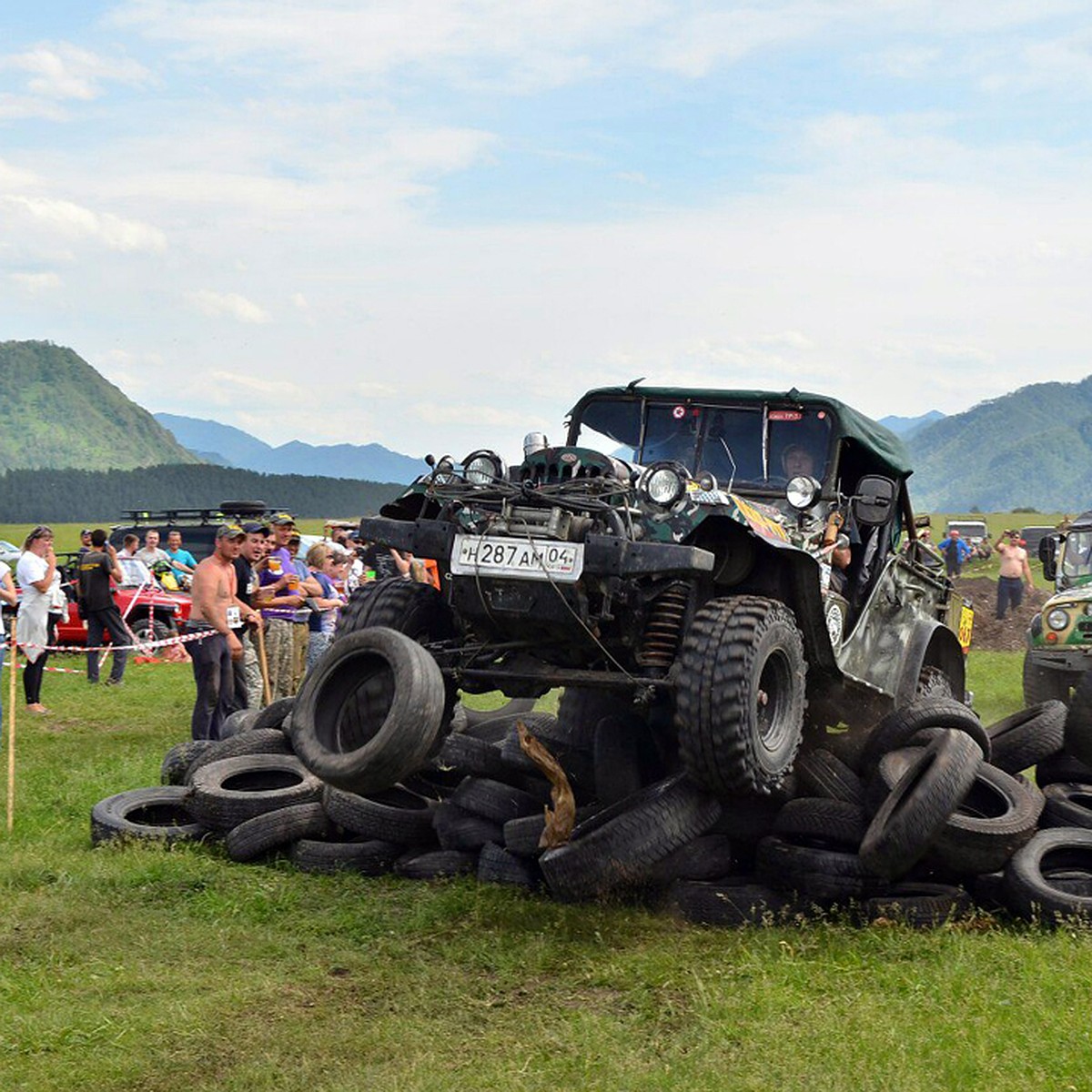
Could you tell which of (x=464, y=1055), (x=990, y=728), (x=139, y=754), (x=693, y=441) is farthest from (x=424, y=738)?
(x=139, y=754)

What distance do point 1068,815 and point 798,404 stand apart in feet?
9.49

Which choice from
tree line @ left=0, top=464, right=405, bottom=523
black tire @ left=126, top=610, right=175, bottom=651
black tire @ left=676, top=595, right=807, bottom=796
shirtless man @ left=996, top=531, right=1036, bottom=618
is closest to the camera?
black tire @ left=676, top=595, right=807, bottom=796

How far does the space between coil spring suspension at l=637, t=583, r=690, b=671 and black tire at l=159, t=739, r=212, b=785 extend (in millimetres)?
3630

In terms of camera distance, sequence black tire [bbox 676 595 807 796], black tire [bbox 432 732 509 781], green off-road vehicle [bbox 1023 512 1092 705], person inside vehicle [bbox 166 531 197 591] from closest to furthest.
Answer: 1. black tire [bbox 676 595 807 796]
2. black tire [bbox 432 732 509 781]
3. green off-road vehicle [bbox 1023 512 1092 705]
4. person inside vehicle [bbox 166 531 197 591]

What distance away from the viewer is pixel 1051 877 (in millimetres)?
7160

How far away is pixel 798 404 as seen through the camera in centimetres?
903

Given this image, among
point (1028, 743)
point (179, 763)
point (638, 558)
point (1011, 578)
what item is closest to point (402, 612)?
point (638, 558)

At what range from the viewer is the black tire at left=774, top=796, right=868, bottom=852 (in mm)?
7324

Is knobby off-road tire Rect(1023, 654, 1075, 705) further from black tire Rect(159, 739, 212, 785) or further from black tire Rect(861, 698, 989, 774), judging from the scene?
black tire Rect(159, 739, 212, 785)

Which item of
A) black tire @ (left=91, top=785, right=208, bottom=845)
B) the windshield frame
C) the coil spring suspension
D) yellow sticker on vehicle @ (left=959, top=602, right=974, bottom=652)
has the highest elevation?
the windshield frame

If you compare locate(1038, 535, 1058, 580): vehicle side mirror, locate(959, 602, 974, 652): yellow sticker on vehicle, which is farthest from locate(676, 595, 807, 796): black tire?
locate(1038, 535, 1058, 580): vehicle side mirror

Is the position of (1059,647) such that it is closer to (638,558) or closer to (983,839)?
(983,839)

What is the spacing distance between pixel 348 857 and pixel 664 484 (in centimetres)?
275

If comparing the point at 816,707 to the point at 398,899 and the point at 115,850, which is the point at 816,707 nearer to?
the point at 398,899
